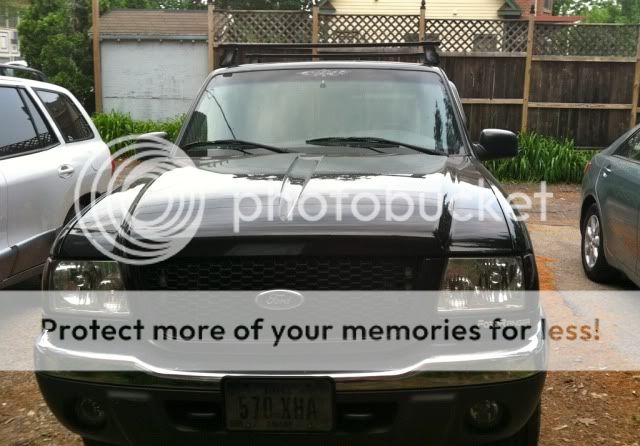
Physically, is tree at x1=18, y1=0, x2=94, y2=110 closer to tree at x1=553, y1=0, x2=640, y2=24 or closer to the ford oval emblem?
the ford oval emblem

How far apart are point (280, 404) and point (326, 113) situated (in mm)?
2106

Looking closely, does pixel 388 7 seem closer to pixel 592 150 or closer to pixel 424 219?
pixel 592 150

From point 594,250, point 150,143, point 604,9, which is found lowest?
point 594,250

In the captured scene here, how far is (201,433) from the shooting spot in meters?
2.51

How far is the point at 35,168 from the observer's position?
5.11 meters

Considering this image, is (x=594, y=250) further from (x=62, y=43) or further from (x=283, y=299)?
(x=62, y=43)

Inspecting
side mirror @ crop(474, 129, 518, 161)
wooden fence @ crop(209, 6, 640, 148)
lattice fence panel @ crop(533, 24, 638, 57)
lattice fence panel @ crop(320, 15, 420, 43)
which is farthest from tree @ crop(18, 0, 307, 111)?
side mirror @ crop(474, 129, 518, 161)

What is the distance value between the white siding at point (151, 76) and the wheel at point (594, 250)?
1138 cm

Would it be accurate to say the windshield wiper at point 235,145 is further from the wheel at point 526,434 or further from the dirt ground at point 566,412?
the wheel at point 526,434

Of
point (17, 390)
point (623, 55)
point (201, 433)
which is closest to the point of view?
point (201, 433)

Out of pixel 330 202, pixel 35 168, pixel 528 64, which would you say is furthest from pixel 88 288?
pixel 528 64

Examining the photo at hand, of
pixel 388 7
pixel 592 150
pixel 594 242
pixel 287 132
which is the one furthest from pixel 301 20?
pixel 388 7

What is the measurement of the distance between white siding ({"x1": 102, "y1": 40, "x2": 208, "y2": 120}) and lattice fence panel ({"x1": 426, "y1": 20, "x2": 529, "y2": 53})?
565cm

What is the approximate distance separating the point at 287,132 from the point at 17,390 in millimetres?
2019
